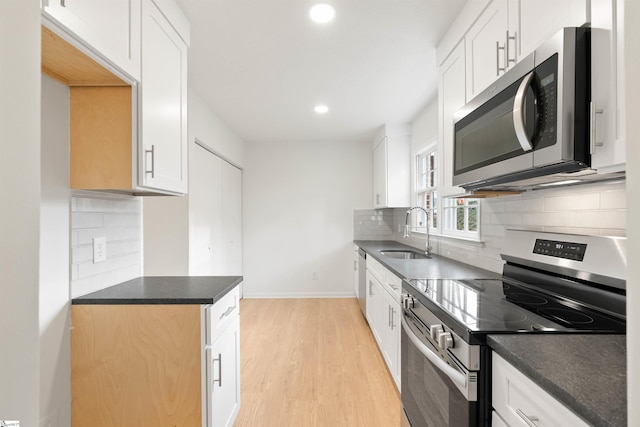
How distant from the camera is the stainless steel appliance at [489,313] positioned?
0.98 m

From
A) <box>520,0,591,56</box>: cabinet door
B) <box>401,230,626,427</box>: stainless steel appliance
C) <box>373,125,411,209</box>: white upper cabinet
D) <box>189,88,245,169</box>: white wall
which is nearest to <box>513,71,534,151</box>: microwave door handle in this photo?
<box>520,0,591,56</box>: cabinet door

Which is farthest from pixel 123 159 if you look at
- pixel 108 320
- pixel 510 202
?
pixel 510 202

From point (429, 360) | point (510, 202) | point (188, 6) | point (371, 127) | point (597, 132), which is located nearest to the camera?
point (597, 132)

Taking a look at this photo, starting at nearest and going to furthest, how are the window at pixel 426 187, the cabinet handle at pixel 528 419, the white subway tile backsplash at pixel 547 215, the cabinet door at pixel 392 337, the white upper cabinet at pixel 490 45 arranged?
the cabinet handle at pixel 528 419, the white subway tile backsplash at pixel 547 215, the white upper cabinet at pixel 490 45, the cabinet door at pixel 392 337, the window at pixel 426 187

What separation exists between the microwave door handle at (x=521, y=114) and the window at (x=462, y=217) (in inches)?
52.2

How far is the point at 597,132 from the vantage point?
0.90 meters

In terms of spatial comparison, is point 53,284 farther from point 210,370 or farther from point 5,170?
point 5,170

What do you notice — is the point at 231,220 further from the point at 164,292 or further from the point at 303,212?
the point at 164,292

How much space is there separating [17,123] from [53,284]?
4.25 ft

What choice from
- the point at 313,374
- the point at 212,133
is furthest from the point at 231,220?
the point at 313,374

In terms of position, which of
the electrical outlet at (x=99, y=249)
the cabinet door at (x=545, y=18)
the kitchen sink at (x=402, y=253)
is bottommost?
the kitchen sink at (x=402, y=253)

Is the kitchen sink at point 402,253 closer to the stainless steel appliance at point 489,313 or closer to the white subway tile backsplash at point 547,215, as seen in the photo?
the white subway tile backsplash at point 547,215

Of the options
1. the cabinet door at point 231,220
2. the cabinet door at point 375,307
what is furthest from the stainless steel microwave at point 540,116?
the cabinet door at point 231,220

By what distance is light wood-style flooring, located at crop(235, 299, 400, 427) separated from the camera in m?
2.09
